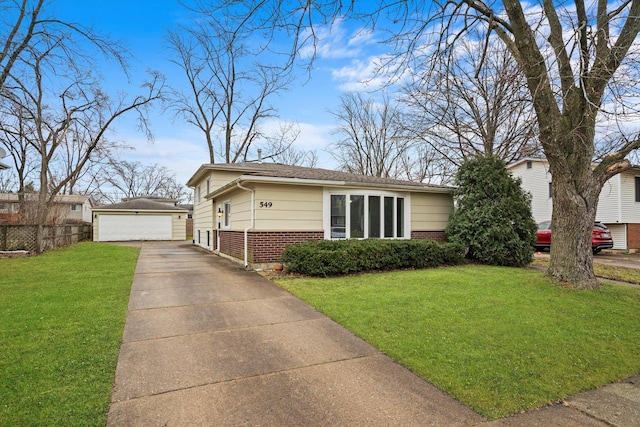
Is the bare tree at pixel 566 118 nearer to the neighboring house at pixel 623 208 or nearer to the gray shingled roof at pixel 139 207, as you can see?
the neighboring house at pixel 623 208

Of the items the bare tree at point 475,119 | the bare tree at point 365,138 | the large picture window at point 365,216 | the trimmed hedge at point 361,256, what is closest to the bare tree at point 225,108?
the bare tree at point 365,138

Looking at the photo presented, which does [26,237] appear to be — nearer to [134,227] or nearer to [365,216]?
[134,227]

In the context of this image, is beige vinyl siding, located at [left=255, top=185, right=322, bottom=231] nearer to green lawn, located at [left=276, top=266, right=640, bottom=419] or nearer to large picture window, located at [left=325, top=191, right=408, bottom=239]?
large picture window, located at [left=325, top=191, right=408, bottom=239]

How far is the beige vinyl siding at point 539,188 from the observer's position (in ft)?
63.9

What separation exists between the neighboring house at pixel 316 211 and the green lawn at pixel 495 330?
2127mm

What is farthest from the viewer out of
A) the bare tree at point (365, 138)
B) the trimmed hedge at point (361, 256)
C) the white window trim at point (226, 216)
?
the bare tree at point (365, 138)

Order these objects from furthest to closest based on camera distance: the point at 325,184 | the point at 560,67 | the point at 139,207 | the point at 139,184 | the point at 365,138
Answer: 1. the point at 139,184
2. the point at 365,138
3. the point at 139,207
4. the point at 325,184
5. the point at 560,67

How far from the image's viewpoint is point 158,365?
3465 millimetres

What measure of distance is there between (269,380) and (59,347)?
2.38m

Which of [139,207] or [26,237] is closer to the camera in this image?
[26,237]

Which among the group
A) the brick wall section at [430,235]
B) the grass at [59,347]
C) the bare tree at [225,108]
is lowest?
the grass at [59,347]

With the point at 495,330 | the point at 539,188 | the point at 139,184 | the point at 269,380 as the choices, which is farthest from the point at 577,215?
the point at 139,184

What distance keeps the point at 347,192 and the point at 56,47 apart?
379 inches

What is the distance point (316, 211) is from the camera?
10133 millimetres
